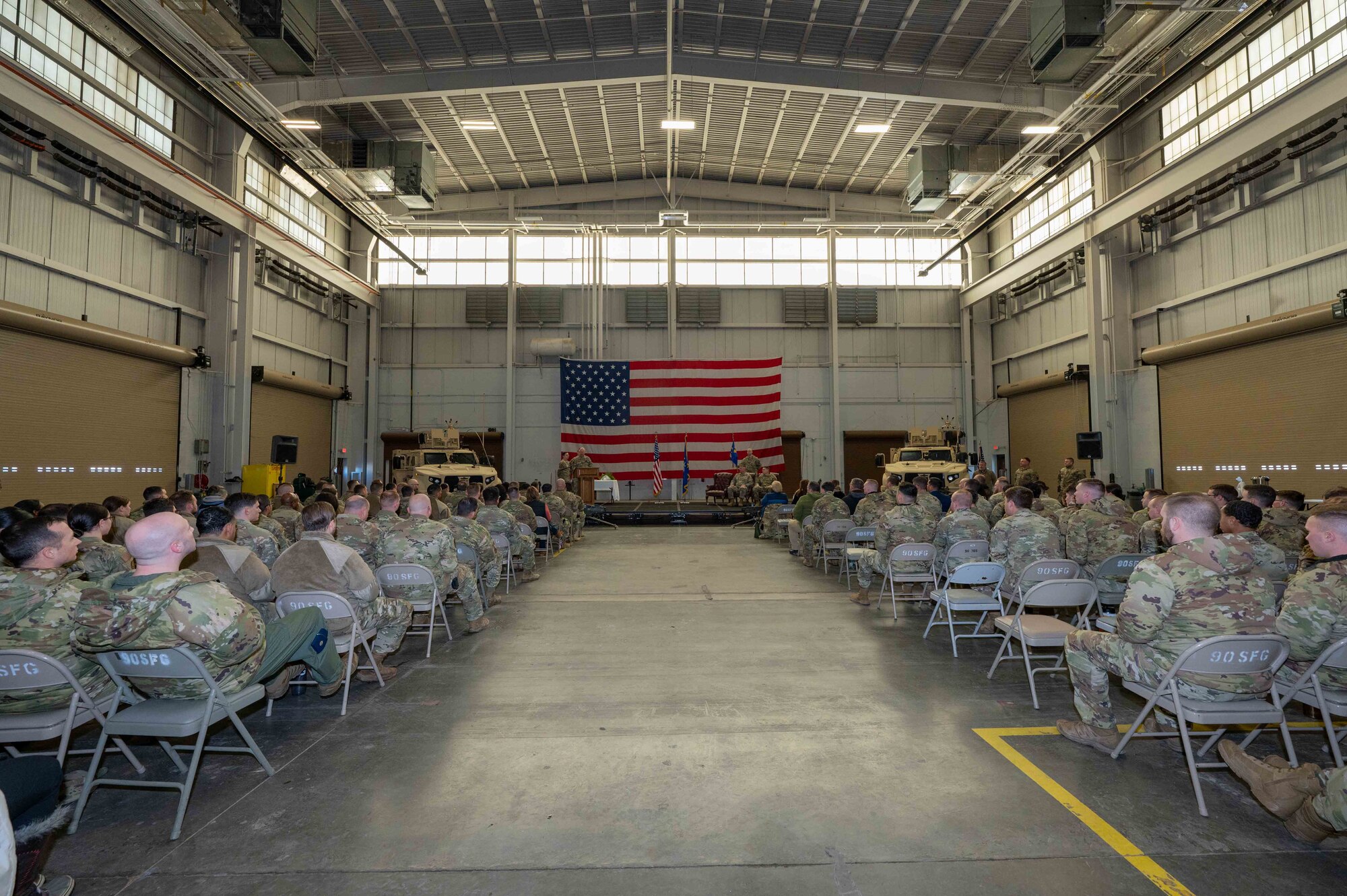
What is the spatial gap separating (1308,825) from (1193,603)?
863 millimetres

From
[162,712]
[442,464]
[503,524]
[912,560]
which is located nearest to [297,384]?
[442,464]

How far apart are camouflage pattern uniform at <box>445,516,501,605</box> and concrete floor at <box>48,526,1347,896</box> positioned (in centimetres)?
165

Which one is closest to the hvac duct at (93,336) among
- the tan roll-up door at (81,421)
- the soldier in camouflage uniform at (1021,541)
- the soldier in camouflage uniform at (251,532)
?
the tan roll-up door at (81,421)

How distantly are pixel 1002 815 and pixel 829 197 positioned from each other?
22268 mm

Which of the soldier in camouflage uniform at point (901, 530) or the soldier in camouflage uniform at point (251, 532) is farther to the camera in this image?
the soldier in camouflage uniform at point (901, 530)

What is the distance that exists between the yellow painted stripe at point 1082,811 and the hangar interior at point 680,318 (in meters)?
0.05

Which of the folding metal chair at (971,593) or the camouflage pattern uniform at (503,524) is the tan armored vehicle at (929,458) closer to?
the camouflage pattern uniform at (503,524)

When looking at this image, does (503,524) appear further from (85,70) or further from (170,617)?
(85,70)

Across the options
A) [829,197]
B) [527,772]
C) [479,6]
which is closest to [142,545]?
[527,772]

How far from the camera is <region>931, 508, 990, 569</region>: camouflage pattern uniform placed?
20.0ft

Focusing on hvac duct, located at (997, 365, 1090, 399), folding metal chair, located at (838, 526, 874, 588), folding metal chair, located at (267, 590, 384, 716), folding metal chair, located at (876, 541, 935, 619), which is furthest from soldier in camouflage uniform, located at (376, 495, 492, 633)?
hvac duct, located at (997, 365, 1090, 399)

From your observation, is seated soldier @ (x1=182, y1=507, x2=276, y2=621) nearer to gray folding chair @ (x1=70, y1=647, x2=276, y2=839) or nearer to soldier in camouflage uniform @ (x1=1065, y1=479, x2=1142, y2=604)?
gray folding chair @ (x1=70, y1=647, x2=276, y2=839)

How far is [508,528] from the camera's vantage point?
335 inches

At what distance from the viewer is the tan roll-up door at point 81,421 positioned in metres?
10.5
